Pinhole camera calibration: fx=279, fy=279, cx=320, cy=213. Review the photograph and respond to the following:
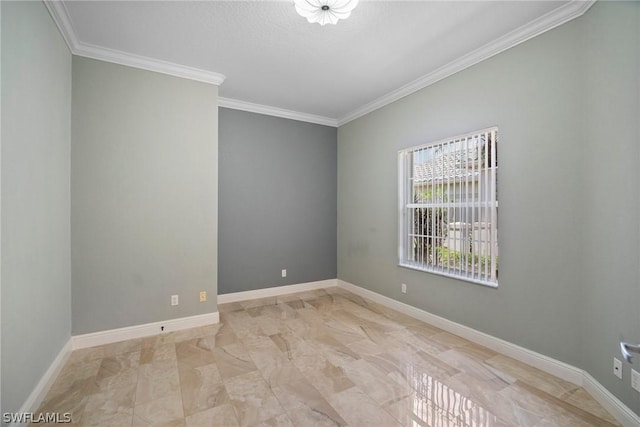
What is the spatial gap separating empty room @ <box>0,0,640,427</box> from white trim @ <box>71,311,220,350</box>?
2 centimetres

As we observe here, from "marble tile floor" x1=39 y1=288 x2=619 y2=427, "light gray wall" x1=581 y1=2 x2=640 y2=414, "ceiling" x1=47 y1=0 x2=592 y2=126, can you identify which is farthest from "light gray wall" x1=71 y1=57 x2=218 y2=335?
"light gray wall" x1=581 y1=2 x2=640 y2=414

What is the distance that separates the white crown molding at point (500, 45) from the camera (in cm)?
210

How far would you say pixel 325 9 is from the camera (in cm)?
204

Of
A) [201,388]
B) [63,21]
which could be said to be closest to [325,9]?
[63,21]

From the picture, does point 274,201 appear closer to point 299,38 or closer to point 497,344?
point 299,38

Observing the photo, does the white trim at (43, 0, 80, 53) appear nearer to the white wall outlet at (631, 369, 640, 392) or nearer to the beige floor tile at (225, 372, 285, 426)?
the beige floor tile at (225, 372, 285, 426)

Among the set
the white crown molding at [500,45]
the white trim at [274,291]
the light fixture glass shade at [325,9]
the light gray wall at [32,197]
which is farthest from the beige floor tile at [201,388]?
the white crown molding at [500,45]

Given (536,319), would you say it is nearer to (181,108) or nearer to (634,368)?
(634,368)

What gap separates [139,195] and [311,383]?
98.0 inches

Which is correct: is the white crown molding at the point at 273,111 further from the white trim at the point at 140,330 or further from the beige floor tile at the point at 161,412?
the beige floor tile at the point at 161,412

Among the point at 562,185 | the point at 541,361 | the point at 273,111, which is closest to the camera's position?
the point at 562,185

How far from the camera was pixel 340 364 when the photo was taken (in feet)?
7.95

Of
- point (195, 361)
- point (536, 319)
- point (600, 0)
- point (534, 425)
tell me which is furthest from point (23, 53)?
point (536, 319)

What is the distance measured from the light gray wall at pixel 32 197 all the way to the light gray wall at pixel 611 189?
3.60m
